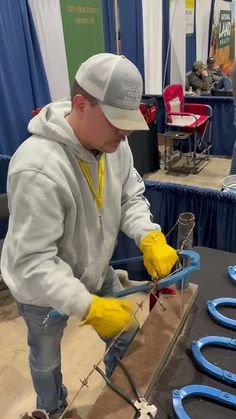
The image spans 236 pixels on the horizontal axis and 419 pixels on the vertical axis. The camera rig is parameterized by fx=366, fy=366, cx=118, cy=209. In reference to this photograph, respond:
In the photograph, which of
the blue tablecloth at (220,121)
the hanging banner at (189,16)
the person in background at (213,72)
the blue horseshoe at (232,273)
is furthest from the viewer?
the person in background at (213,72)

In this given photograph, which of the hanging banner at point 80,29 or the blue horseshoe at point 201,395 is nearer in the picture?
the blue horseshoe at point 201,395

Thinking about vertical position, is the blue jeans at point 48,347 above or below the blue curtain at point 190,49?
below

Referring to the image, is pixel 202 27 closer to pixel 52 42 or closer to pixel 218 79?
pixel 218 79

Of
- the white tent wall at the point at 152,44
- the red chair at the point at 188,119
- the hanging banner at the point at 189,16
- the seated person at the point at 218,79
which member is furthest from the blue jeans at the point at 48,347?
the hanging banner at the point at 189,16

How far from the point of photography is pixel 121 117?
0.92m

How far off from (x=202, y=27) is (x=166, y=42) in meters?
2.13

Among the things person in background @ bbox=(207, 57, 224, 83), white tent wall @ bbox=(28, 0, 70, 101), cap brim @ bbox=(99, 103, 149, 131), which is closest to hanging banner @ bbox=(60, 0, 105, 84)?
white tent wall @ bbox=(28, 0, 70, 101)

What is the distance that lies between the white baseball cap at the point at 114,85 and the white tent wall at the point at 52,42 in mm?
3004

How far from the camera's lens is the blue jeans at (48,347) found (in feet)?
3.97

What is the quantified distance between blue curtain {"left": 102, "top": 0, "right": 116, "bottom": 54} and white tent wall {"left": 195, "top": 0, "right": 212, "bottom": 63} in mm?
3022

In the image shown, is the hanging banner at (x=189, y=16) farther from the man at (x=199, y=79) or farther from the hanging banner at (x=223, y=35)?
the hanging banner at (x=223, y=35)

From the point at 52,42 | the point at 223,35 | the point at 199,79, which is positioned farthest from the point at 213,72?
the point at 52,42

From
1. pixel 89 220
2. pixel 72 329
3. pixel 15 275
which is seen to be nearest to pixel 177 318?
pixel 89 220

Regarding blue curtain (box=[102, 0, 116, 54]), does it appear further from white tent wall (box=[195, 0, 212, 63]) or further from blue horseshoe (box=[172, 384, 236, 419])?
blue horseshoe (box=[172, 384, 236, 419])
